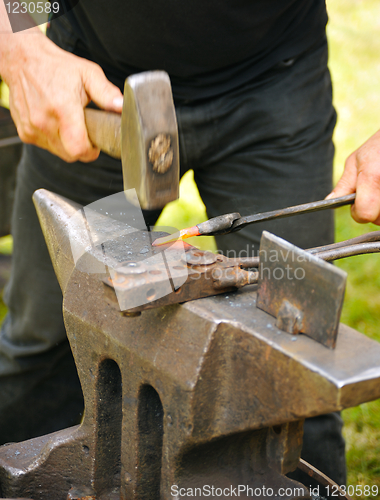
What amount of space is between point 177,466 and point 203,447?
5 cm

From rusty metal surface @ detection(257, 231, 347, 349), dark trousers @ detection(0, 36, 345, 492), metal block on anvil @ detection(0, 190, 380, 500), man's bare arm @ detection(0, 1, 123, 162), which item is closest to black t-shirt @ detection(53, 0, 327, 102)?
dark trousers @ detection(0, 36, 345, 492)

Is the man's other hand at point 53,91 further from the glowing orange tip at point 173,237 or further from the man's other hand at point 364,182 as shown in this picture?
the man's other hand at point 364,182

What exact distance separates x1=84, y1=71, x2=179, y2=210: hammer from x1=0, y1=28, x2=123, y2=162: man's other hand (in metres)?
0.14

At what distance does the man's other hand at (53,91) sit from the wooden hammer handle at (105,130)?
0.5 inches

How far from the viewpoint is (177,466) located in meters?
0.84

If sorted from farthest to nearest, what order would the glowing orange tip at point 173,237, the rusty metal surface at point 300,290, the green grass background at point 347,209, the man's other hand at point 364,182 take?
the green grass background at point 347,209, the man's other hand at point 364,182, the glowing orange tip at point 173,237, the rusty metal surface at point 300,290

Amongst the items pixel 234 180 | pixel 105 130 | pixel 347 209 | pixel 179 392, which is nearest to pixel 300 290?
pixel 179 392

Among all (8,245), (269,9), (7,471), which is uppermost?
(269,9)

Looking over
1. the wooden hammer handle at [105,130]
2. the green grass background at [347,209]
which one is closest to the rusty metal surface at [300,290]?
the wooden hammer handle at [105,130]

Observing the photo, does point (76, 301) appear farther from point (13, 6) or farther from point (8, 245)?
point (8, 245)

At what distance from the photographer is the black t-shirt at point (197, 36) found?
1233 millimetres

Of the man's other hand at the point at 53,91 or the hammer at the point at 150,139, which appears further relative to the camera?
the man's other hand at the point at 53,91

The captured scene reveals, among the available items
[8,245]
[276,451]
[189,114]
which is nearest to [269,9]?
[189,114]

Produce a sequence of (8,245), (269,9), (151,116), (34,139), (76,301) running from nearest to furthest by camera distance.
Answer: (151,116) → (76,301) → (34,139) → (269,9) → (8,245)
